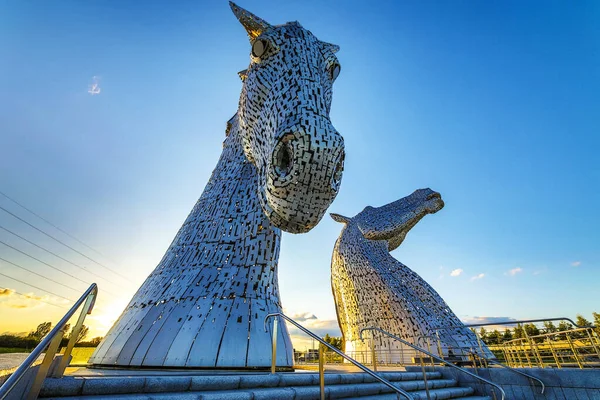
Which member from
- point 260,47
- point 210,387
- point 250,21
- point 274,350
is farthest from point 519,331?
point 250,21

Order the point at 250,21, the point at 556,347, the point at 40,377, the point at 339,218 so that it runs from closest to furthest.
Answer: the point at 40,377 < the point at 250,21 < the point at 556,347 < the point at 339,218

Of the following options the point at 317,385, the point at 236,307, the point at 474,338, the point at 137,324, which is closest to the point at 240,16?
the point at 236,307

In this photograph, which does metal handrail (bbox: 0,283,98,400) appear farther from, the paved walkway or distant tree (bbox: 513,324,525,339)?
distant tree (bbox: 513,324,525,339)

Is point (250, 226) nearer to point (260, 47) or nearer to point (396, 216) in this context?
point (260, 47)

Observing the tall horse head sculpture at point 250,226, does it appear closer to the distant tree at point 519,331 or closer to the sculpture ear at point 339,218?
the distant tree at point 519,331

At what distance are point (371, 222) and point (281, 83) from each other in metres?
7.19

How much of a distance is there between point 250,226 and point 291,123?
6.30 feet

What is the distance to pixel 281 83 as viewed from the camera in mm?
3424

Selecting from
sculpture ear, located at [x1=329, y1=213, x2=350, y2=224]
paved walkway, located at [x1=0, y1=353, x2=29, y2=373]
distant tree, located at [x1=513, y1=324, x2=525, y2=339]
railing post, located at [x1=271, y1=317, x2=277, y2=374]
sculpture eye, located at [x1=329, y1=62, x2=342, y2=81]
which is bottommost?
paved walkway, located at [x1=0, y1=353, x2=29, y2=373]

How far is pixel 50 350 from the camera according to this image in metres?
1.67

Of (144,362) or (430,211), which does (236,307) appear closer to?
(144,362)

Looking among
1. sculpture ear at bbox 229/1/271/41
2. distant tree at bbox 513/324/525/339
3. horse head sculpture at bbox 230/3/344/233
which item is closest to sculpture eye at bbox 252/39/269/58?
horse head sculpture at bbox 230/3/344/233

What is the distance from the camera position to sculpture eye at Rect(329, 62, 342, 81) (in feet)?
13.4

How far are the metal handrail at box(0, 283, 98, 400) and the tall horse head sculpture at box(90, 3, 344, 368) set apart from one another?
92cm
